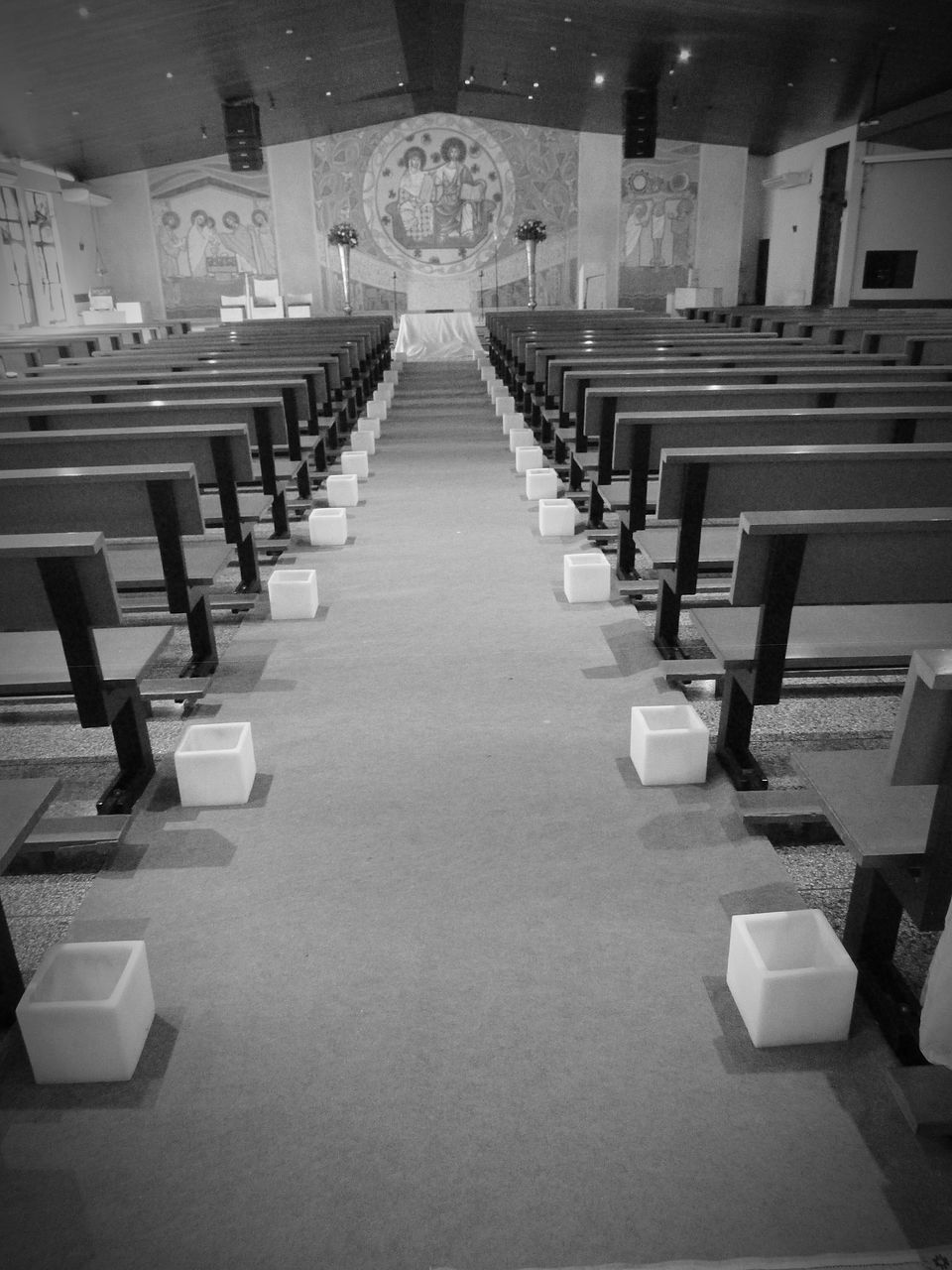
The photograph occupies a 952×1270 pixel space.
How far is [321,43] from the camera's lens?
12.1 m

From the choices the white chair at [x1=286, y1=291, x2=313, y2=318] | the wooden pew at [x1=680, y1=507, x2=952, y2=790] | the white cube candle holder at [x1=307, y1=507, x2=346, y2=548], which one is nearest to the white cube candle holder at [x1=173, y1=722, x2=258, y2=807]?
the wooden pew at [x1=680, y1=507, x2=952, y2=790]

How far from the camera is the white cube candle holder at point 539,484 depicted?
458 cm

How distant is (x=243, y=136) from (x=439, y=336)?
441 cm

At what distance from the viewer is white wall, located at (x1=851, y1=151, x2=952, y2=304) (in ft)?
47.0

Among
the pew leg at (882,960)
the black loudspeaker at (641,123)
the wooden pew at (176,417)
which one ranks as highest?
the black loudspeaker at (641,123)

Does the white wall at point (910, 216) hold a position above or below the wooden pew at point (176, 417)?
above

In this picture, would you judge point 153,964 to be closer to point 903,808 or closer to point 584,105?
point 903,808

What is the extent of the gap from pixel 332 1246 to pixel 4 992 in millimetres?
639

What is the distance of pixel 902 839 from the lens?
4.26 feet

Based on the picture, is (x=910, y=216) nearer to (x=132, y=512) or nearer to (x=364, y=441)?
(x=364, y=441)

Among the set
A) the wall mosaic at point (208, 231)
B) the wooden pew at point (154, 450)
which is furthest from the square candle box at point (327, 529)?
the wall mosaic at point (208, 231)

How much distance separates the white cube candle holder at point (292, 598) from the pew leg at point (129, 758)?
100 cm

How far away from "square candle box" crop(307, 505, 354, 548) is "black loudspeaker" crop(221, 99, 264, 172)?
1061 centimetres

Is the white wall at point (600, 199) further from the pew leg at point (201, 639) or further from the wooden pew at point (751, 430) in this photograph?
the pew leg at point (201, 639)
